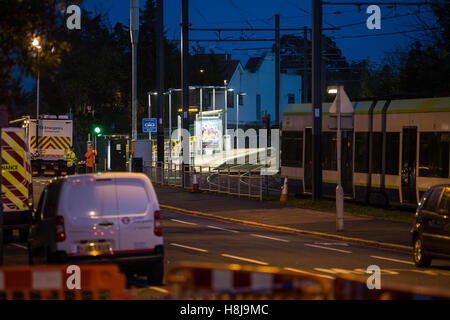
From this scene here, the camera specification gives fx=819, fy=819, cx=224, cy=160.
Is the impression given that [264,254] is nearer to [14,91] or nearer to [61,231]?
[61,231]

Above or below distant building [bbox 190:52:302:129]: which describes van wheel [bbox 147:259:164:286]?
below

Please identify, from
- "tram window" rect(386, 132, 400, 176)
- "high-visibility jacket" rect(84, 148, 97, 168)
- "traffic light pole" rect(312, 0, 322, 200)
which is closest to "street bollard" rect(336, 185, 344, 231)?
"tram window" rect(386, 132, 400, 176)

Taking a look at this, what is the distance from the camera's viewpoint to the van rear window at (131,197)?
1203 centimetres

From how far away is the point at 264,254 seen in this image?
54.2 feet

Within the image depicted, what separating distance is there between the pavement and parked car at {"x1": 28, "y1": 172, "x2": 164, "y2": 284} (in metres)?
7.84

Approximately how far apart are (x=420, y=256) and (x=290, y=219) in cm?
916

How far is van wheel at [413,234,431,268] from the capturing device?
49.4 ft

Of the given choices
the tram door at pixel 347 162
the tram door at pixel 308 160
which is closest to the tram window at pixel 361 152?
the tram door at pixel 347 162

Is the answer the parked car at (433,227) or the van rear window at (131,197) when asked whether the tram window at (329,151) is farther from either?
the van rear window at (131,197)

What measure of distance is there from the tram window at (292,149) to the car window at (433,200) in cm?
1569

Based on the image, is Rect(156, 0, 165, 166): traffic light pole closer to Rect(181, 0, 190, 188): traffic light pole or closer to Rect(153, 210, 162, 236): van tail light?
Rect(181, 0, 190, 188): traffic light pole

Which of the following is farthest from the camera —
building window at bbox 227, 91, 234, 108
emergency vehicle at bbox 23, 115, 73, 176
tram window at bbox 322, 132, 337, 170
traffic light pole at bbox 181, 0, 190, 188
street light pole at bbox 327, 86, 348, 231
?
building window at bbox 227, 91, 234, 108

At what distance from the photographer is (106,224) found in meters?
11.9

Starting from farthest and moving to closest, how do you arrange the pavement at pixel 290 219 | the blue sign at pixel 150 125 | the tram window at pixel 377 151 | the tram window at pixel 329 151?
the blue sign at pixel 150 125
the tram window at pixel 329 151
the tram window at pixel 377 151
the pavement at pixel 290 219
